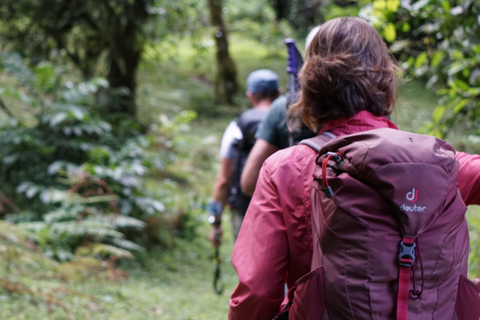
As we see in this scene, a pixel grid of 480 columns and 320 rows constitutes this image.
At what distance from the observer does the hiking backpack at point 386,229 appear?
1.25 meters

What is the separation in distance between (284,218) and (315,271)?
0.23 m

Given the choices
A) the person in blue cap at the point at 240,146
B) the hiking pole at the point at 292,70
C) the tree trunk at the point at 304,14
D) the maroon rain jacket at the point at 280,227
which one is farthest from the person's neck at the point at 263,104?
the tree trunk at the point at 304,14

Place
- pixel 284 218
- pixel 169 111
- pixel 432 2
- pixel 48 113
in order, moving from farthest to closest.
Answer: pixel 169 111
pixel 48 113
pixel 432 2
pixel 284 218

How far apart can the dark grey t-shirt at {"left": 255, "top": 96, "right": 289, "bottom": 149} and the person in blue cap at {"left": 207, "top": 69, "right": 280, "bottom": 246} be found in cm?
84

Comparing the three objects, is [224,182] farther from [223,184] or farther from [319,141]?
[319,141]

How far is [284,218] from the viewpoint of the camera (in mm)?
1534

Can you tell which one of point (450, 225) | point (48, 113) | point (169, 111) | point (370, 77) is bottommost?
point (169, 111)

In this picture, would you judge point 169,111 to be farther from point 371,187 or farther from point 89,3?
point 371,187

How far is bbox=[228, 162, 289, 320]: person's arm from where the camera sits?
152cm

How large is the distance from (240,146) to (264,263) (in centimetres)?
240

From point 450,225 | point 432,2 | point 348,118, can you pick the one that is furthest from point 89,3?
point 450,225

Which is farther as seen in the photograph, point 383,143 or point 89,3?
point 89,3

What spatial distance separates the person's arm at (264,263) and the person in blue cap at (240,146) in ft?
7.16

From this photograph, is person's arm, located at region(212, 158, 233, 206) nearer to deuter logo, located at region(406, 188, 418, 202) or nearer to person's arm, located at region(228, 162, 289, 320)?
person's arm, located at region(228, 162, 289, 320)
